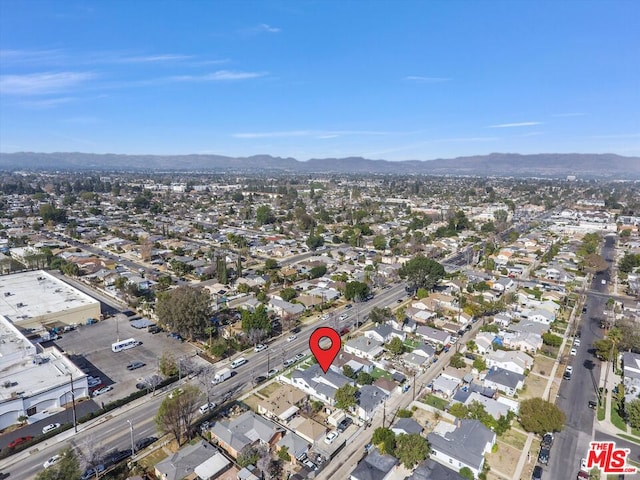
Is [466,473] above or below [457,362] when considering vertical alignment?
below

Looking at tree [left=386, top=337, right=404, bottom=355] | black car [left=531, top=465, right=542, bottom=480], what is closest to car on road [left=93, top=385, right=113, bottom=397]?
tree [left=386, top=337, right=404, bottom=355]

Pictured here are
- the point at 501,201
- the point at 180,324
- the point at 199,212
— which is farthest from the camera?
the point at 501,201

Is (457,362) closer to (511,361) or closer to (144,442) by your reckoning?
(511,361)

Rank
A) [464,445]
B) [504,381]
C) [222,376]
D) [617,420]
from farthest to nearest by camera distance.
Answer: [222,376] < [504,381] < [617,420] < [464,445]

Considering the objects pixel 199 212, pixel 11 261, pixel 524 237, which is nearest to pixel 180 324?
pixel 11 261

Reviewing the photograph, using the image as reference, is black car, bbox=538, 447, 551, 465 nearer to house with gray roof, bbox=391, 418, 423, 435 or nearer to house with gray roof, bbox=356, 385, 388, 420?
house with gray roof, bbox=391, 418, 423, 435

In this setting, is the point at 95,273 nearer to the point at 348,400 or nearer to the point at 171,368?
the point at 171,368

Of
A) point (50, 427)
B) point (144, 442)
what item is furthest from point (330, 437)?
point (50, 427)
